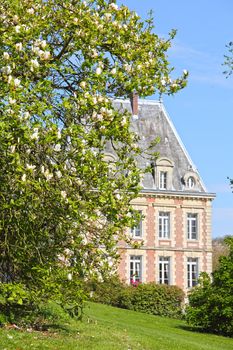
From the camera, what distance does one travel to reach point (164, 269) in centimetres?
4488

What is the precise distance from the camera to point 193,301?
23.8m

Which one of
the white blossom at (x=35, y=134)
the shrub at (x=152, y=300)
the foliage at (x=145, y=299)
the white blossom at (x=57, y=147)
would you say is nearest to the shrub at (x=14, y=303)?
the white blossom at (x=57, y=147)

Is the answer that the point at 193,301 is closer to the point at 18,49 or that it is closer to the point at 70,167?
the point at 70,167

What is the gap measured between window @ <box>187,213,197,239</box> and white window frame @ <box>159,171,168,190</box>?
8.66 feet

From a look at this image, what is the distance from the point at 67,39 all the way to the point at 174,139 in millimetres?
35354

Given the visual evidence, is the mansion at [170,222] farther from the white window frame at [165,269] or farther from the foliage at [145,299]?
the foliage at [145,299]

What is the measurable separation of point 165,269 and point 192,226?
11.7 ft

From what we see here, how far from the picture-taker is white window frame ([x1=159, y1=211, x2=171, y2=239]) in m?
45.1

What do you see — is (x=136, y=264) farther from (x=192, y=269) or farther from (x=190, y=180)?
(x=190, y=180)

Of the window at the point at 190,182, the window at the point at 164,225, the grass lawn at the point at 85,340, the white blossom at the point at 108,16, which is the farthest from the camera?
the window at the point at 190,182

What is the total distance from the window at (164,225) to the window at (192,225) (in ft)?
5.08

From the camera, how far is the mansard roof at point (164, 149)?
149ft

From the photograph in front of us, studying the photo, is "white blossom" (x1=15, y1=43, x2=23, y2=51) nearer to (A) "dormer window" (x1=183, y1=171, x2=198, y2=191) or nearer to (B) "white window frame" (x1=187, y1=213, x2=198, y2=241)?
(A) "dormer window" (x1=183, y1=171, x2=198, y2=191)

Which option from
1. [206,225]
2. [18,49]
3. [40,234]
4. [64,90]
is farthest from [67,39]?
[206,225]
